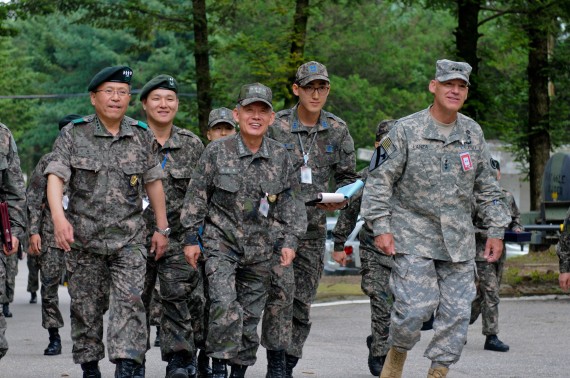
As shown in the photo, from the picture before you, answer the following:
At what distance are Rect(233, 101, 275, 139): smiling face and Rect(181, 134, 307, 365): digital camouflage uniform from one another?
0.10 meters

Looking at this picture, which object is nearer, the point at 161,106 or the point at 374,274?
the point at 161,106

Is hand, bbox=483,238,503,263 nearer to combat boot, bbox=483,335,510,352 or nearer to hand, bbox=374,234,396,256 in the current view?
hand, bbox=374,234,396,256

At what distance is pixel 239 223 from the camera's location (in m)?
9.00

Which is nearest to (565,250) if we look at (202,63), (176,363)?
(176,363)

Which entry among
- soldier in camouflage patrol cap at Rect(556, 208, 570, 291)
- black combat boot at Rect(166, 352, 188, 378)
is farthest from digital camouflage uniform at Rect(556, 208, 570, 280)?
black combat boot at Rect(166, 352, 188, 378)

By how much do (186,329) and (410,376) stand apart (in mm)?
2019

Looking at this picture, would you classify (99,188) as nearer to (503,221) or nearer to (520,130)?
(503,221)

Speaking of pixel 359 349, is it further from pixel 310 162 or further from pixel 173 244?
pixel 173 244

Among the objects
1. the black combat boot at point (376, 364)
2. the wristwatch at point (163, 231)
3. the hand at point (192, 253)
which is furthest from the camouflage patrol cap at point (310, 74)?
the black combat boot at point (376, 364)

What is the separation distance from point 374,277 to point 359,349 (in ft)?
8.40

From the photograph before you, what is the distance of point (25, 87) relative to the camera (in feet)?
195

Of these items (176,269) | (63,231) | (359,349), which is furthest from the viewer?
(359,349)

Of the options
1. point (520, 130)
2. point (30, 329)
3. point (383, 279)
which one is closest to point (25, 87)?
point (520, 130)

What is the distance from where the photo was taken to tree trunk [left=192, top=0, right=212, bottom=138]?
22500 mm
